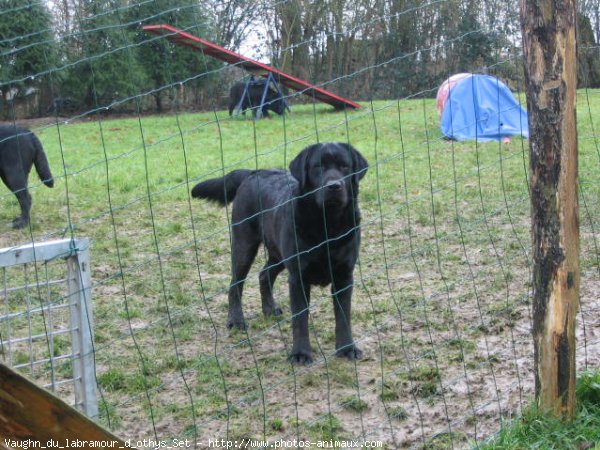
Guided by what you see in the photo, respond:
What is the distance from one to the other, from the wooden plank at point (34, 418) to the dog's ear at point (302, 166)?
261 cm

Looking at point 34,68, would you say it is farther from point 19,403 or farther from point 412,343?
point 19,403

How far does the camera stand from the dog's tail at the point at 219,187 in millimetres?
5320

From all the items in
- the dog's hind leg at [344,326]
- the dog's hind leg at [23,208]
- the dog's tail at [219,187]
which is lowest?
the dog's hind leg at [344,326]

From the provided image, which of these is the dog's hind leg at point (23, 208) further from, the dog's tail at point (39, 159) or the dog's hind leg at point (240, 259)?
the dog's hind leg at point (240, 259)

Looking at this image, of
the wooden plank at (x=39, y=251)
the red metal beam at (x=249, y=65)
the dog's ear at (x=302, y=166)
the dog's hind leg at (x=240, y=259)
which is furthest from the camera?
the red metal beam at (x=249, y=65)

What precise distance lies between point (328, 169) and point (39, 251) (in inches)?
76.4

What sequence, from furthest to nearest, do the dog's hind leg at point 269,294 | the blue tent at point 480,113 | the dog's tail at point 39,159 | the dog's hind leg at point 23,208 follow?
the blue tent at point 480,113
the dog's tail at point 39,159
the dog's hind leg at point 23,208
the dog's hind leg at point 269,294

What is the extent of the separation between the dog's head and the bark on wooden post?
1.34 metres

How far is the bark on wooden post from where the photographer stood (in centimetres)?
296

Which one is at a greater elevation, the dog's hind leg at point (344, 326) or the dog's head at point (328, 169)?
the dog's head at point (328, 169)

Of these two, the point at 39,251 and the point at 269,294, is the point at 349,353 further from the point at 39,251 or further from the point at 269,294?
the point at 39,251

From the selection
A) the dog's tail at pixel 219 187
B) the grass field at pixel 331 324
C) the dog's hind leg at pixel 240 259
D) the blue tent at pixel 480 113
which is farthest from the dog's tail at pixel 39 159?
the blue tent at pixel 480 113

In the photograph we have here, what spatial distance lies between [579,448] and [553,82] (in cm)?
141

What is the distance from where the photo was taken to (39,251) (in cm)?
275
